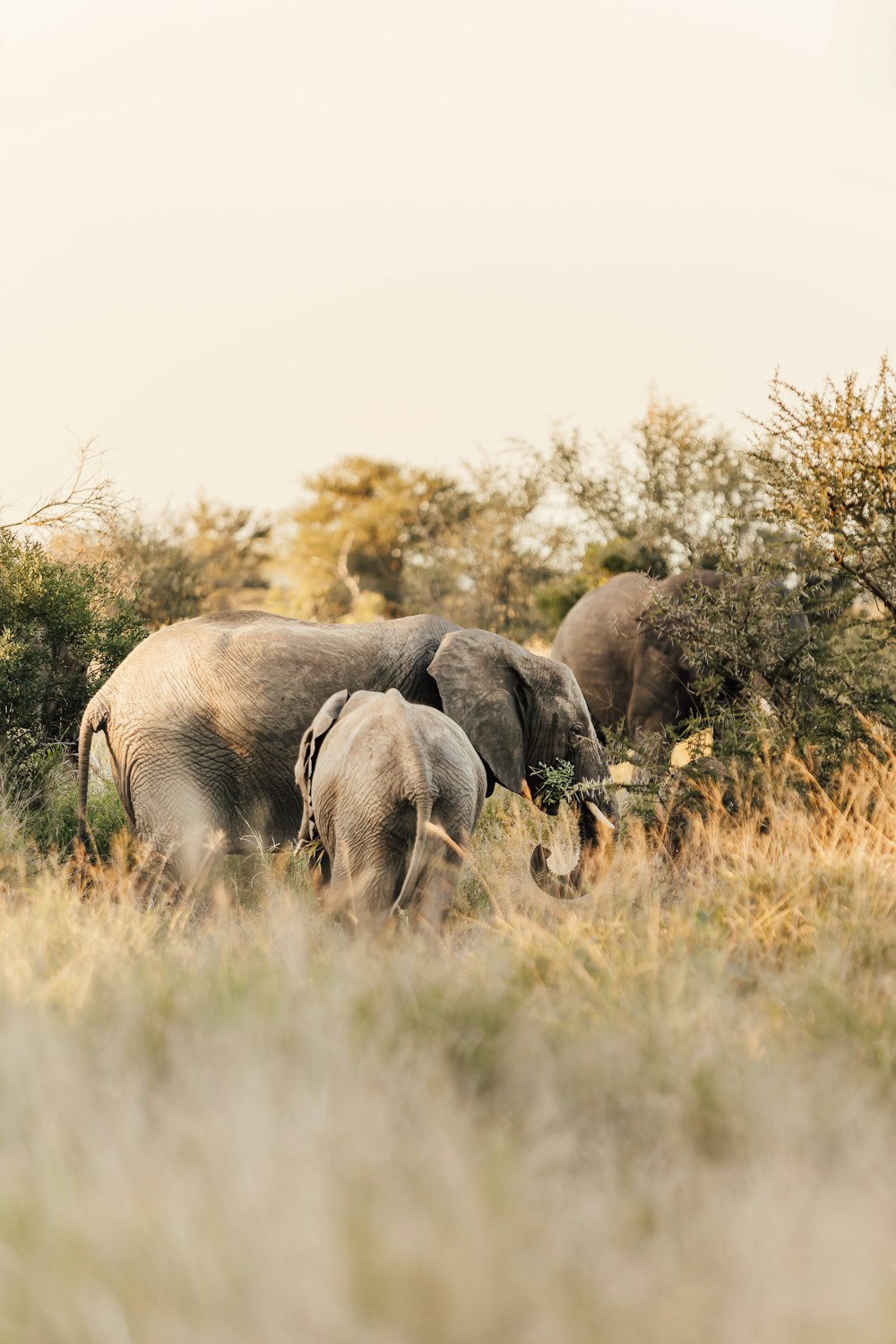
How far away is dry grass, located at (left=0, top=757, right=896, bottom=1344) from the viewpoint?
2217 millimetres

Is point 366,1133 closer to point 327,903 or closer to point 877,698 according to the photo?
point 327,903

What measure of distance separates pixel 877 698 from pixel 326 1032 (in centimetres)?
605

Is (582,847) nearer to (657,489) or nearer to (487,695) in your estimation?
(487,695)

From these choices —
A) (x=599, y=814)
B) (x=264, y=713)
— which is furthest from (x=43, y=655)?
(x=599, y=814)

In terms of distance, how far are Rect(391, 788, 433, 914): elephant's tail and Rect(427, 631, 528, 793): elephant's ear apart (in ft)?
6.49

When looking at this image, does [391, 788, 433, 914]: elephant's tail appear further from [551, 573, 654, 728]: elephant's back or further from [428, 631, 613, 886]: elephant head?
[551, 573, 654, 728]: elephant's back

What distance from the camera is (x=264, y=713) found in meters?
7.12

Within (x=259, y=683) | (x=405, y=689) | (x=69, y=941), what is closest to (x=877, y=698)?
(x=405, y=689)

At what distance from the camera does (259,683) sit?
7.12 m

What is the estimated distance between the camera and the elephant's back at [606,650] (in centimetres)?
1140

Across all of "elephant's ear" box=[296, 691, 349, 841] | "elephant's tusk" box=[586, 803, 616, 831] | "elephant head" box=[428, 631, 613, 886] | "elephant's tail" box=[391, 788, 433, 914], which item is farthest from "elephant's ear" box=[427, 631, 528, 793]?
"elephant's tail" box=[391, 788, 433, 914]

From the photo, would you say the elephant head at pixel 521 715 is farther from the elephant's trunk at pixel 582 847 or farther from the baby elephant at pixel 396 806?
the baby elephant at pixel 396 806

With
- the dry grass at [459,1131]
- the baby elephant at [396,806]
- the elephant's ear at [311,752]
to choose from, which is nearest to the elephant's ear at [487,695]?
the elephant's ear at [311,752]

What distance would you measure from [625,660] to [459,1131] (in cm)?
894
